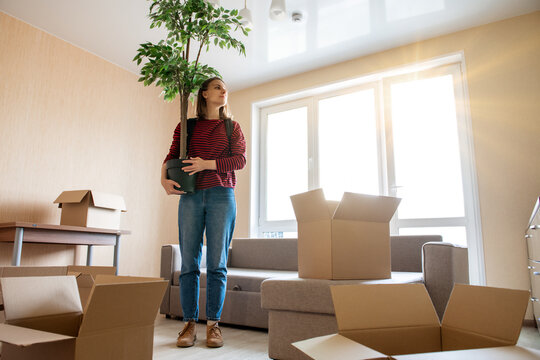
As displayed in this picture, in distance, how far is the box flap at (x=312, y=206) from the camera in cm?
141

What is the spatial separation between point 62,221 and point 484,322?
112 inches

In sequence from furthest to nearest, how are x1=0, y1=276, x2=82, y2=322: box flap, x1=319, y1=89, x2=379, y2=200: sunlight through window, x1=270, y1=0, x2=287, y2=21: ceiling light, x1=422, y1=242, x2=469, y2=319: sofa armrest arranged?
x1=319, y1=89, x2=379, y2=200: sunlight through window
x1=270, y1=0, x2=287, y2=21: ceiling light
x1=422, y1=242, x2=469, y2=319: sofa armrest
x1=0, y1=276, x2=82, y2=322: box flap

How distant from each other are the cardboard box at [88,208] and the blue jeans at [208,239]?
4.11 feet

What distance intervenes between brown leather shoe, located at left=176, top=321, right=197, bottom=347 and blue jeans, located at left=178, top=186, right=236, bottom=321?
6cm

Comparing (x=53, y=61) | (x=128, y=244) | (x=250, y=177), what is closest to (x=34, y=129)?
(x=53, y=61)

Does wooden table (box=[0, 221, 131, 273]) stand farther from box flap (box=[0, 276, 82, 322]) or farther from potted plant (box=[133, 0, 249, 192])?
box flap (box=[0, 276, 82, 322])

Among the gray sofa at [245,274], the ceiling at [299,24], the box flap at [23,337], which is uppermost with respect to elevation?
the ceiling at [299,24]

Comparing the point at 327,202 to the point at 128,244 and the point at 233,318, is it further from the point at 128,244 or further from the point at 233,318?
the point at 128,244

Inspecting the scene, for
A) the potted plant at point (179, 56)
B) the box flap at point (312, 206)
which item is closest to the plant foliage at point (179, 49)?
the potted plant at point (179, 56)

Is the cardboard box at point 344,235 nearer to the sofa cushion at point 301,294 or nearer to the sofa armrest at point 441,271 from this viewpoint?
the sofa cushion at point 301,294

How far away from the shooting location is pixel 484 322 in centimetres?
61

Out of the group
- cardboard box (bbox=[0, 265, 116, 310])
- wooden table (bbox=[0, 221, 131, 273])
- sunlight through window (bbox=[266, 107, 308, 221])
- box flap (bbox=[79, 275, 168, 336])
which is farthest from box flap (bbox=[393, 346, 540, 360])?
sunlight through window (bbox=[266, 107, 308, 221])

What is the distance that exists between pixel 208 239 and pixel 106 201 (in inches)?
55.2

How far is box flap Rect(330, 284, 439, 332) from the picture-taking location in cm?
63
